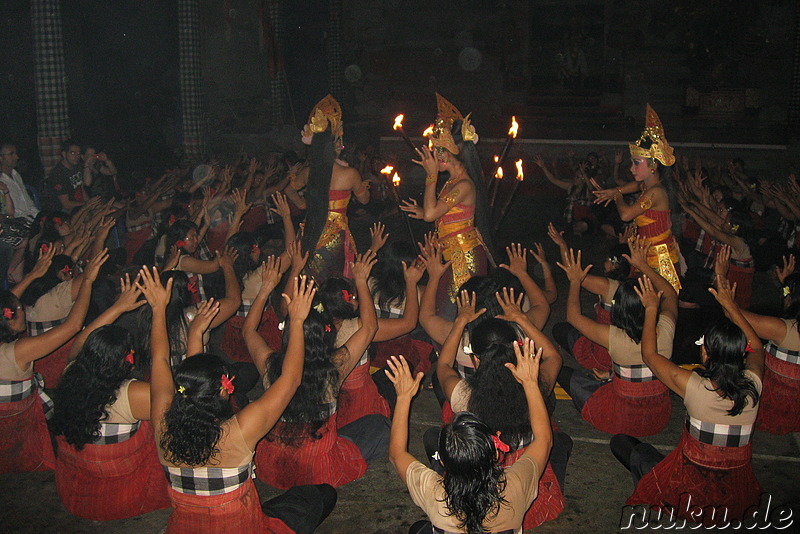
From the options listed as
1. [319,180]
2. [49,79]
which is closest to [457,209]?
[319,180]

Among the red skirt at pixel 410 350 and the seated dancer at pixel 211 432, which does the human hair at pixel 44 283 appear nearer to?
the seated dancer at pixel 211 432

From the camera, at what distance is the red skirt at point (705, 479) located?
3.35 metres

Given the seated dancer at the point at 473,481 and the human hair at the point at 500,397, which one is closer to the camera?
the seated dancer at the point at 473,481

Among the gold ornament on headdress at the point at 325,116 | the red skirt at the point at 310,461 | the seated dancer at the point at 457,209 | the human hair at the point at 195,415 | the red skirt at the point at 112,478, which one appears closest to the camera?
the human hair at the point at 195,415

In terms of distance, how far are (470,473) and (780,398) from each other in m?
3.00

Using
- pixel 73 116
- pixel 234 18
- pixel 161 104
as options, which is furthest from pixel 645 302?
pixel 234 18

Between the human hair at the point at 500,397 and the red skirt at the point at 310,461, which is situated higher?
the human hair at the point at 500,397

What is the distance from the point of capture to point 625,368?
4191 mm

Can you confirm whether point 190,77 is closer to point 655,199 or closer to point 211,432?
point 655,199

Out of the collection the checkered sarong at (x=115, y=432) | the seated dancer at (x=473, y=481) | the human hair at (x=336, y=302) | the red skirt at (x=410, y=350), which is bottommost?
the red skirt at (x=410, y=350)

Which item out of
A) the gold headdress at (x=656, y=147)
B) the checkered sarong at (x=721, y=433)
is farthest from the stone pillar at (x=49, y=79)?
the checkered sarong at (x=721, y=433)

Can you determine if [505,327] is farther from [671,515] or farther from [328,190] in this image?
[328,190]

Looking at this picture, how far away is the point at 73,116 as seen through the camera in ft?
42.2

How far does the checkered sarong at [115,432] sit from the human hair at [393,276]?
7.27ft
